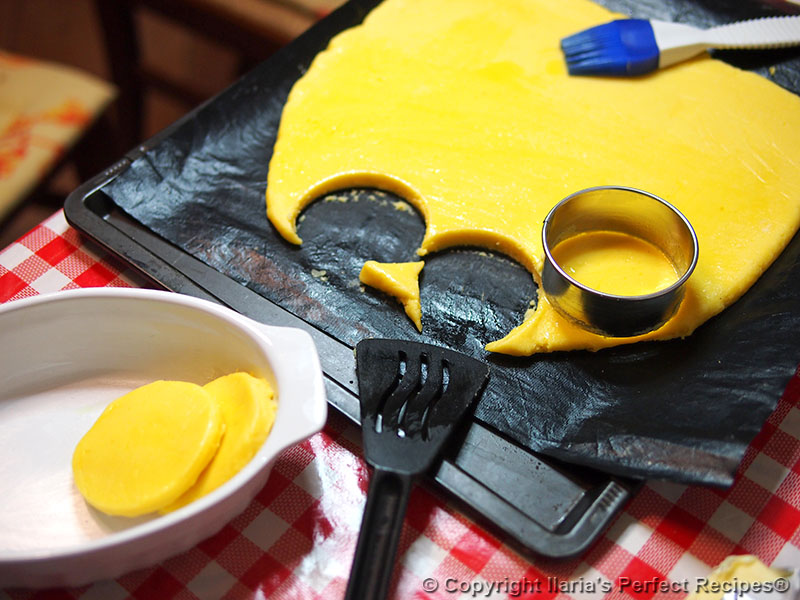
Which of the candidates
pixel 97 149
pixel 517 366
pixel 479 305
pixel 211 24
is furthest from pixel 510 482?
pixel 211 24

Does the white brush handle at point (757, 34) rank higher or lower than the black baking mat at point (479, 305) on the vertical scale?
higher

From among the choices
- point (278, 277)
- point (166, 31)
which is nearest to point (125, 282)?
point (278, 277)

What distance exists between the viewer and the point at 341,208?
1.77 metres

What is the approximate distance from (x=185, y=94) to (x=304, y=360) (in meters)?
1.99

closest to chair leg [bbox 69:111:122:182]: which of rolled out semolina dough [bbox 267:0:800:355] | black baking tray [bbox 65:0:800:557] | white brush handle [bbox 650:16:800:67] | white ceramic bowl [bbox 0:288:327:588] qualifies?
black baking tray [bbox 65:0:800:557]

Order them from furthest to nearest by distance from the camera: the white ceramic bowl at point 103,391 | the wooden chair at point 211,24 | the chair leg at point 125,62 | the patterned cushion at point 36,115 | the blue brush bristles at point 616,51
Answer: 1. the chair leg at point 125,62
2. the wooden chair at point 211,24
3. the patterned cushion at point 36,115
4. the blue brush bristles at point 616,51
5. the white ceramic bowl at point 103,391

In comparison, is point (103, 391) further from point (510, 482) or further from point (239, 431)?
point (510, 482)

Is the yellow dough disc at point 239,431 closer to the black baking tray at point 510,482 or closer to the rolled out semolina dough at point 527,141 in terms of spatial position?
the black baking tray at point 510,482

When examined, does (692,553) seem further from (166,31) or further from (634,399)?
(166,31)

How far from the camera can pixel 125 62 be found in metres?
2.88

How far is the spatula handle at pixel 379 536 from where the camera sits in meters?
1.04

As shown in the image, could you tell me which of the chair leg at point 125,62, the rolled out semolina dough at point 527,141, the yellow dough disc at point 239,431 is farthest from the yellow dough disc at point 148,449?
the chair leg at point 125,62

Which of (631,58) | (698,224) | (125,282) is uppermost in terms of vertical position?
(631,58)

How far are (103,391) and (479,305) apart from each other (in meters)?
0.80
